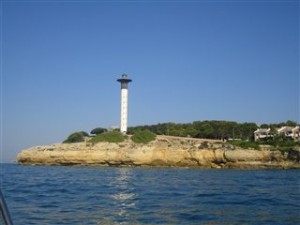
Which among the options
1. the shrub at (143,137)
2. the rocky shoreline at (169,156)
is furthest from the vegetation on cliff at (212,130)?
the rocky shoreline at (169,156)

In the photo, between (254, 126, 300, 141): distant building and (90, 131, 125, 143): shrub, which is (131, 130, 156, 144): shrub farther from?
(254, 126, 300, 141): distant building

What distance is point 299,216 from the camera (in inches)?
600

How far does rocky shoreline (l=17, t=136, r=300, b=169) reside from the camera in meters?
75.0

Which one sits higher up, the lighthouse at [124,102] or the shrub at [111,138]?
the lighthouse at [124,102]

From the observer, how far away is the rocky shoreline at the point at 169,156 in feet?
246

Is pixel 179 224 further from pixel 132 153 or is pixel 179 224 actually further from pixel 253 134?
pixel 253 134

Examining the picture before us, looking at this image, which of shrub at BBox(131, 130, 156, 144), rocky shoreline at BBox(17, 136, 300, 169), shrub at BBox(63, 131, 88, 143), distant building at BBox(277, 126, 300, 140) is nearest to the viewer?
rocky shoreline at BBox(17, 136, 300, 169)

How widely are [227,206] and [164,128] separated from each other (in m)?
102

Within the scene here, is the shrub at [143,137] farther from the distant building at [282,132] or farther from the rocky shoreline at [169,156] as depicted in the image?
the distant building at [282,132]

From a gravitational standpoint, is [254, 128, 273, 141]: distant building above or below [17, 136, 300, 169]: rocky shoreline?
above

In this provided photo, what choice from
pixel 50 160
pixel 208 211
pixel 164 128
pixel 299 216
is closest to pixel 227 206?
pixel 208 211

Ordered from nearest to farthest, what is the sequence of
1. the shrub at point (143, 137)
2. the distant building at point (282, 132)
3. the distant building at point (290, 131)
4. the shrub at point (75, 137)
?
the shrub at point (143, 137) < the shrub at point (75, 137) < the distant building at point (282, 132) < the distant building at point (290, 131)

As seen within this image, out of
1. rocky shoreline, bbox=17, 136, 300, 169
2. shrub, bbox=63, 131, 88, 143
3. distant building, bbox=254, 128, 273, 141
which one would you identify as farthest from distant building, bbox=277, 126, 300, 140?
shrub, bbox=63, 131, 88, 143

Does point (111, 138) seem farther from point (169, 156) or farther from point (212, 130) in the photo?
point (212, 130)
